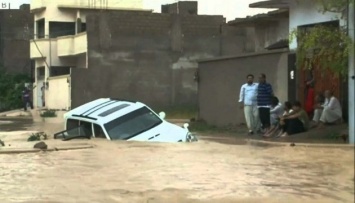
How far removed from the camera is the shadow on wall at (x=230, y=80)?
20531 millimetres

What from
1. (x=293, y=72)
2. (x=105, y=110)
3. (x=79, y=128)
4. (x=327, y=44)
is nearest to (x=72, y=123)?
(x=79, y=128)

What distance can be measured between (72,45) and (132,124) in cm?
2717

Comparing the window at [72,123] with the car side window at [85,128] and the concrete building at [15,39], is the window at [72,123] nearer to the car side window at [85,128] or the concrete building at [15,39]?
the car side window at [85,128]

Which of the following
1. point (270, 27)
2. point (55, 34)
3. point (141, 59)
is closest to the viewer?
point (270, 27)

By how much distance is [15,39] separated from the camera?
59.1m

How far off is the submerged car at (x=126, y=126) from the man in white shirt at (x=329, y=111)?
3.16 metres

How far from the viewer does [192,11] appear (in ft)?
166

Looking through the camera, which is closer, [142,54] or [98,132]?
[98,132]

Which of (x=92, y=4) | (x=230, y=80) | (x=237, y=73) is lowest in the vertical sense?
(x=230, y=80)

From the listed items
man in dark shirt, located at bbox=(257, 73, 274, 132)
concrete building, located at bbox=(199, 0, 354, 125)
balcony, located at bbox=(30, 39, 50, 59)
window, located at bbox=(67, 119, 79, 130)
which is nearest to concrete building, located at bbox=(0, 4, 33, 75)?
balcony, located at bbox=(30, 39, 50, 59)

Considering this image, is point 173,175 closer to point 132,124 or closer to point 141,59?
point 132,124

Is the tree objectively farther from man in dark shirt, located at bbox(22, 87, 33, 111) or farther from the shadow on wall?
man in dark shirt, located at bbox(22, 87, 33, 111)

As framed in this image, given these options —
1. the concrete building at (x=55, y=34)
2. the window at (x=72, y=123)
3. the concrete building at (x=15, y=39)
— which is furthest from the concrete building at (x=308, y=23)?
the concrete building at (x=15, y=39)

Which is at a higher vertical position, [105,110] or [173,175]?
[105,110]
